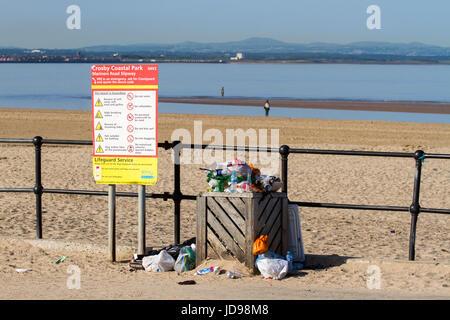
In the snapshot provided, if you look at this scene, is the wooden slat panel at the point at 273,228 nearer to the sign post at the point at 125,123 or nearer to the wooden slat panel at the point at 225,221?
the wooden slat panel at the point at 225,221

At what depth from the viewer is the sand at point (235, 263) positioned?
5.78m

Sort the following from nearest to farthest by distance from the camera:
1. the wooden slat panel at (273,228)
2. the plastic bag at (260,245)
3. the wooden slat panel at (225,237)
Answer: the plastic bag at (260,245), the wooden slat panel at (225,237), the wooden slat panel at (273,228)

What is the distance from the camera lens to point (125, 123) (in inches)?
259

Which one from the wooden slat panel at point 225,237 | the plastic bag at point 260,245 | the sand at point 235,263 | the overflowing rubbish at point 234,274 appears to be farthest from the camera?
the wooden slat panel at point 225,237

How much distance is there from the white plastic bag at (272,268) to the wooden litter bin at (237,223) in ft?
0.38

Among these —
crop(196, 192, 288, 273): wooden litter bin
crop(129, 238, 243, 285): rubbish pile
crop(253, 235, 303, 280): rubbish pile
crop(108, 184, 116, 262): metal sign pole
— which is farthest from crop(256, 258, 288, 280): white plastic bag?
crop(108, 184, 116, 262): metal sign pole

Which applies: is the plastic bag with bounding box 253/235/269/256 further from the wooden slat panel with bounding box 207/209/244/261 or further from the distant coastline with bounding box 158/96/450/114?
the distant coastline with bounding box 158/96/450/114

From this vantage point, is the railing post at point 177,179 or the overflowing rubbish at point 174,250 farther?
the railing post at point 177,179

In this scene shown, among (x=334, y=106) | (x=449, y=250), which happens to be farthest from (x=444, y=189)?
(x=334, y=106)

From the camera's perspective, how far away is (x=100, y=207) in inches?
408

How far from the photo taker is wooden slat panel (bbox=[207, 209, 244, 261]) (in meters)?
6.23

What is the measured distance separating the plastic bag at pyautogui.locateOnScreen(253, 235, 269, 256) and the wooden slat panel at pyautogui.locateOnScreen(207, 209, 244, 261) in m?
0.15

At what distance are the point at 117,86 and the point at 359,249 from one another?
140 inches
